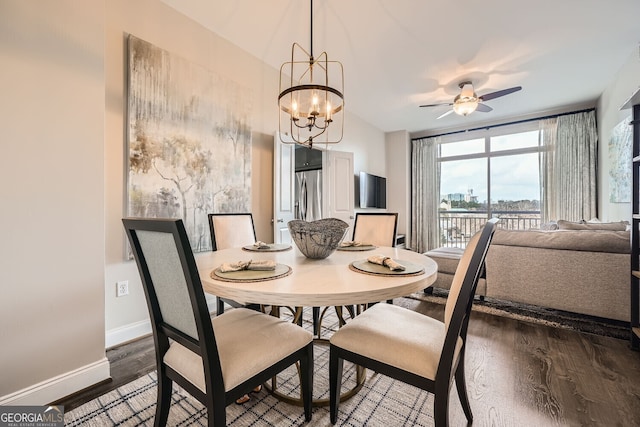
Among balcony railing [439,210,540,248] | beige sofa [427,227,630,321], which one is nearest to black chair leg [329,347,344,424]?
beige sofa [427,227,630,321]

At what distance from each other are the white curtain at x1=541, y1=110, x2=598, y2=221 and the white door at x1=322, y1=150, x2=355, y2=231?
3496 mm

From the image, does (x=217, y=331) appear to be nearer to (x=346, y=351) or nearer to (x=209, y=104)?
(x=346, y=351)

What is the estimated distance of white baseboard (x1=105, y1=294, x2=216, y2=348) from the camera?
198 cm

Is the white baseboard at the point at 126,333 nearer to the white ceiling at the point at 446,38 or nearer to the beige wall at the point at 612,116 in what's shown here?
the white ceiling at the point at 446,38

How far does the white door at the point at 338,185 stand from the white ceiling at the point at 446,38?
3.40ft

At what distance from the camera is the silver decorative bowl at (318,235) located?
1438 mm

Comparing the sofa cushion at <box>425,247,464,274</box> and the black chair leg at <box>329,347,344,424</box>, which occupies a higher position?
the sofa cushion at <box>425,247,464,274</box>

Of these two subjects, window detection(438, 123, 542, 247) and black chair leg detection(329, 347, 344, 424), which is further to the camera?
window detection(438, 123, 542, 247)

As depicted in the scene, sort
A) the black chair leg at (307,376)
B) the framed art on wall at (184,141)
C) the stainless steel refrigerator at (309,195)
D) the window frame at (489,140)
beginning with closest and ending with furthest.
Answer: the black chair leg at (307,376) < the framed art on wall at (184,141) < the window frame at (489,140) < the stainless steel refrigerator at (309,195)

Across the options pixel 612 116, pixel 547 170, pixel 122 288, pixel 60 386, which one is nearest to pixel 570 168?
pixel 547 170

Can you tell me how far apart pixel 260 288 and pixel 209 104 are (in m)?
2.21

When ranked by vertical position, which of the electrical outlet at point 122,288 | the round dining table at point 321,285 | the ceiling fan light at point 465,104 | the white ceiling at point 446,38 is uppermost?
the white ceiling at point 446,38

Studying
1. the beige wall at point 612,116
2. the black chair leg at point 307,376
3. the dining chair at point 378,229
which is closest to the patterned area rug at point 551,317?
the dining chair at point 378,229

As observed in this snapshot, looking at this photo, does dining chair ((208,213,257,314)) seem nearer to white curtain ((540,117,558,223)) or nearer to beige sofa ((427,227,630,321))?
beige sofa ((427,227,630,321))
